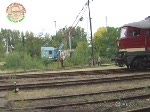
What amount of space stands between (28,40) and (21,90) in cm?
5208

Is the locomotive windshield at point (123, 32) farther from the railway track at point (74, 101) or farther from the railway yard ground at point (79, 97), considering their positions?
the railway track at point (74, 101)

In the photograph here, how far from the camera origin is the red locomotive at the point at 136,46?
20.9 m

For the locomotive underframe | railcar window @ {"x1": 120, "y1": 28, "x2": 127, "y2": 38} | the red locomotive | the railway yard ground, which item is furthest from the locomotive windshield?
the railway yard ground

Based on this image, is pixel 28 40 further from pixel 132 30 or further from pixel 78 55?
pixel 132 30

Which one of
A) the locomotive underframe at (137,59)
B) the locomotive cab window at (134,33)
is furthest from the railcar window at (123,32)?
the locomotive underframe at (137,59)

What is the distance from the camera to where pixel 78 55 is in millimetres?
42500

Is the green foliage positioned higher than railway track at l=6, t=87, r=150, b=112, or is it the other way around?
the green foliage

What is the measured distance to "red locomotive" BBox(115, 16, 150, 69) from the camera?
20.9 meters

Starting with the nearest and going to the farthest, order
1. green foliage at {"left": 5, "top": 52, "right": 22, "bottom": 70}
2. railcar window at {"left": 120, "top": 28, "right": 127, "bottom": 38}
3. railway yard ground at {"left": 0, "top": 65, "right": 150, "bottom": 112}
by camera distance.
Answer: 1. railway yard ground at {"left": 0, "top": 65, "right": 150, "bottom": 112}
2. railcar window at {"left": 120, "top": 28, "right": 127, "bottom": 38}
3. green foliage at {"left": 5, "top": 52, "right": 22, "bottom": 70}

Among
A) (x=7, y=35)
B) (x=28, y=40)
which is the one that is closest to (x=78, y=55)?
(x=28, y=40)

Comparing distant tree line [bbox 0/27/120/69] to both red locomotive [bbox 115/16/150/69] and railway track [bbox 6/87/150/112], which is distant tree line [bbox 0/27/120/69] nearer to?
red locomotive [bbox 115/16/150/69]

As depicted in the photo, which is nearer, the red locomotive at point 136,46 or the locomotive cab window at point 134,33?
the red locomotive at point 136,46

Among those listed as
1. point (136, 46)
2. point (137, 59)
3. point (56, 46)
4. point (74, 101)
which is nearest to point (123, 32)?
point (136, 46)

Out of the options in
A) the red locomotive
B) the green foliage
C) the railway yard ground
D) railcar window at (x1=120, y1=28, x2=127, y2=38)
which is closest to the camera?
the railway yard ground
